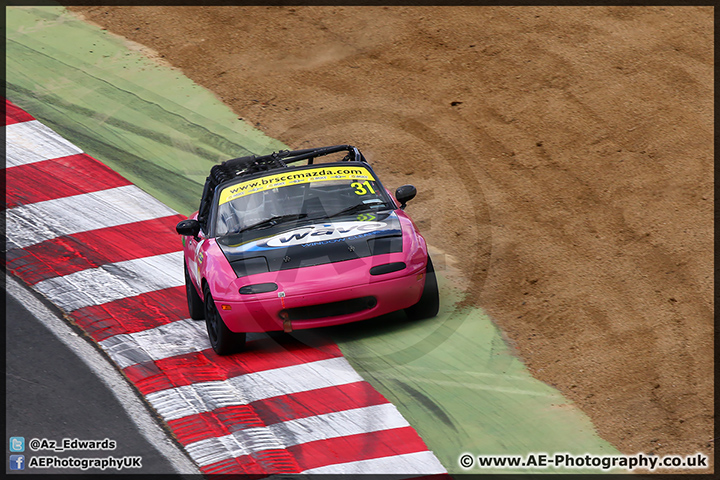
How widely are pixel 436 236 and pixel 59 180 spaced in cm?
562

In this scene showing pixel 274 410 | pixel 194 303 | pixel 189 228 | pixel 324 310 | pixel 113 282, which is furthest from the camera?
pixel 113 282

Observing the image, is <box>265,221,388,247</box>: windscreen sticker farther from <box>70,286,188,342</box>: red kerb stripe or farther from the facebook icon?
the facebook icon

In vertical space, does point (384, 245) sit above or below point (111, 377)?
above

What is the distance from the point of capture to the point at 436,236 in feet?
34.2

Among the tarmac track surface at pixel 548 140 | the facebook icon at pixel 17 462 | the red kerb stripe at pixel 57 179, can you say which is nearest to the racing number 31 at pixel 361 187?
the tarmac track surface at pixel 548 140

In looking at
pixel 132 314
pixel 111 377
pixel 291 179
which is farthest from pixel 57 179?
pixel 111 377

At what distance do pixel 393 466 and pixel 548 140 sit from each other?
260 inches

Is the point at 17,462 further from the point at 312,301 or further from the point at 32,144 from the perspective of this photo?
the point at 32,144

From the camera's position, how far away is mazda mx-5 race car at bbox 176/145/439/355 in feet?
25.8

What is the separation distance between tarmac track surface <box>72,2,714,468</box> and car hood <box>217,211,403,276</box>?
131 centimetres

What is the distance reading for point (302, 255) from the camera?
8.00 meters

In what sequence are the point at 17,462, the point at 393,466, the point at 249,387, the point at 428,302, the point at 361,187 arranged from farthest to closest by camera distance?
1. the point at 361,187
2. the point at 428,302
3. the point at 249,387
4. the point at 17,462
5. the point at 393,466

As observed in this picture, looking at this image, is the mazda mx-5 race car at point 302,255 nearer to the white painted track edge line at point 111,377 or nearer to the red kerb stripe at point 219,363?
the red kerb stripe at point 219,363

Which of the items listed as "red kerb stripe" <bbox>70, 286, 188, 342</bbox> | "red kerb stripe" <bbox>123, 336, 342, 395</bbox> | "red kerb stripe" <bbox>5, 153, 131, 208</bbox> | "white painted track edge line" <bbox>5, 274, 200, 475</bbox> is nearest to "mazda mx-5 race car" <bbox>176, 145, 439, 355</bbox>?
"red kerb stripe" <bbox>123, 336, 342, 395</bbox>
